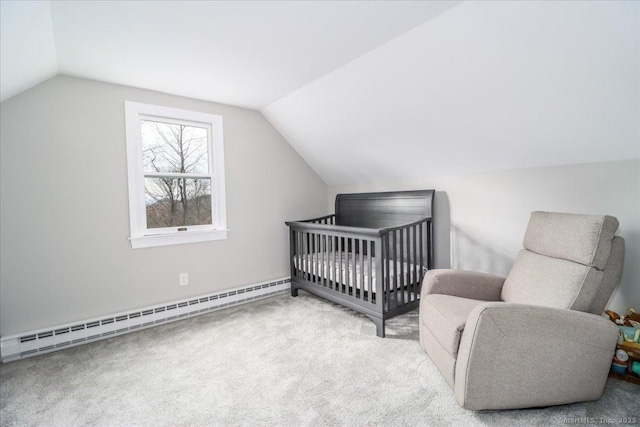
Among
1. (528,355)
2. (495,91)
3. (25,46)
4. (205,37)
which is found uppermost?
(205,37)

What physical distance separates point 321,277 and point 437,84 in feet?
6.36

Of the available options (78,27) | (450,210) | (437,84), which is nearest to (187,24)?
(78,27)

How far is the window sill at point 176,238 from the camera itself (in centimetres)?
272

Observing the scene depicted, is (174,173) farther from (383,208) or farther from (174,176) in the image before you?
(383,208)

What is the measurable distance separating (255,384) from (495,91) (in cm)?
235

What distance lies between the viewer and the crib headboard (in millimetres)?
2965

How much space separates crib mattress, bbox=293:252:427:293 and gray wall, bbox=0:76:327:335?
797 millimetres

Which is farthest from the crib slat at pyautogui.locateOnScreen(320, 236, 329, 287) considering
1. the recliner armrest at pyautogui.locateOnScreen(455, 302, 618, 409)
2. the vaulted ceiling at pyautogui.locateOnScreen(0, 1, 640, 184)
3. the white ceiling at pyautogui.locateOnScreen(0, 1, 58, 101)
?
the white ceiling at pyautogui.locateOnScreen(0, 1, 58, 101)

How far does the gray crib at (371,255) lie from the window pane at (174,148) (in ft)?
4.01

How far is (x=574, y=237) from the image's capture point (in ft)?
5.67

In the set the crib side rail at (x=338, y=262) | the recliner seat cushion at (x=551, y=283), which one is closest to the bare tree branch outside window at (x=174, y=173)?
the crib side rail at (x=338, y=262)

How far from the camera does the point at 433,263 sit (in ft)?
9.44

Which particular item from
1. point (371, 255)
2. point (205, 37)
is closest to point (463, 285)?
point (371, 255)

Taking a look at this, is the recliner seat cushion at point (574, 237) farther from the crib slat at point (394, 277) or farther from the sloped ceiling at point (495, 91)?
the crib slat at point (394, 277)
